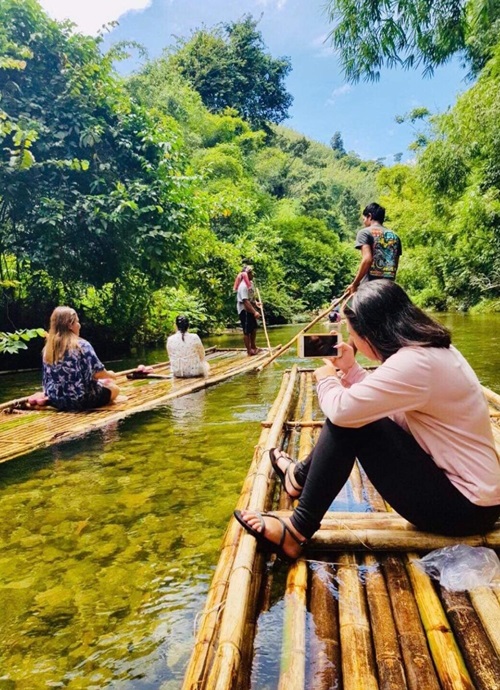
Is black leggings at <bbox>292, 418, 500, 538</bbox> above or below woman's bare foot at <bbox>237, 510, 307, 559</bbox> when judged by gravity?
above

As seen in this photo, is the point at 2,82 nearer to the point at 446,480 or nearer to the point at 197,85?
the point at 446,480

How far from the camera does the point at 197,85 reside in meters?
32.4

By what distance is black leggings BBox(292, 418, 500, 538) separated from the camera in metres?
1.73

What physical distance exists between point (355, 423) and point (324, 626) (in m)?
0.63

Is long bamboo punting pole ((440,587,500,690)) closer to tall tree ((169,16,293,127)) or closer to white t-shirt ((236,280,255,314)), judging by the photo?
white t-shirt ((236,280,255,314))

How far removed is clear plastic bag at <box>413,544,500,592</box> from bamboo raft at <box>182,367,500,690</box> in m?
0.03

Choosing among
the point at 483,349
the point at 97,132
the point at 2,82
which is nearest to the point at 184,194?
the point at 97,132

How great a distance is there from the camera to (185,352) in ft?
21.2

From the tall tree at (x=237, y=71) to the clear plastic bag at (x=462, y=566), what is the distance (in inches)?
1341

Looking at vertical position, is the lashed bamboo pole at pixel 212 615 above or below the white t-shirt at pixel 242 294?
below

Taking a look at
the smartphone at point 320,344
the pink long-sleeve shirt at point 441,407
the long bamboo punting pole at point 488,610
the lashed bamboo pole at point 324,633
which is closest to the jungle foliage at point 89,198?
the smartphone at point 320,344

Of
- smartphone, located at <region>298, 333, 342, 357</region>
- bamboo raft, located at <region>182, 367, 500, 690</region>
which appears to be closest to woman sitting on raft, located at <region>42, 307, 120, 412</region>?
smartphone, located at <region>298, 333, 342, 357</region>

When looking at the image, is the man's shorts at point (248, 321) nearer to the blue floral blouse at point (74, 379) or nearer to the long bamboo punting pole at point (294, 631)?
the blue floral blouse at point (74, 379)

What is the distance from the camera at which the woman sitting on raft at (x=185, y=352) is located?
6.39 metres
